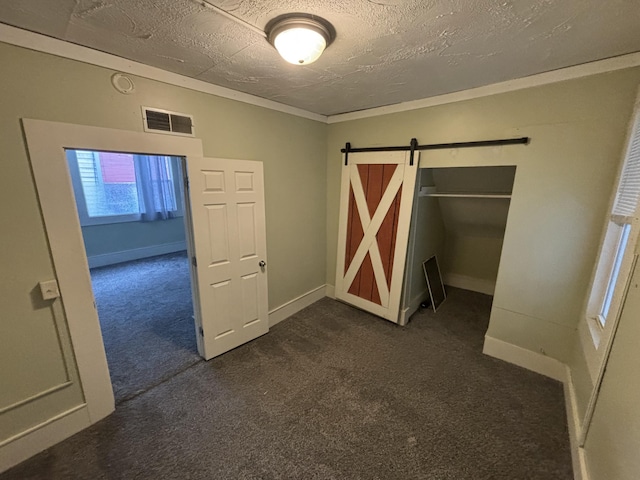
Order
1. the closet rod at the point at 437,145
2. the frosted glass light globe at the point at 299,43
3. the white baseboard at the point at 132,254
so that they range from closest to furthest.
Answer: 1. the frosted glass light globe at the point at 299,43
2. the closet rod at the point at 437,145
3. the white baseboard at the point at 132,254

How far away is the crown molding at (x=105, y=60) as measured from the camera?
55.6 inches

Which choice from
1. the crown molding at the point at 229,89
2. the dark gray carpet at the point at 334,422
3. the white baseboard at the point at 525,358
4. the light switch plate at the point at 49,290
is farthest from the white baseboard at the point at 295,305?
the crown molding at the point at 229,89

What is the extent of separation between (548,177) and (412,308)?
199cm

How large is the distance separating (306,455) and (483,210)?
344 cm

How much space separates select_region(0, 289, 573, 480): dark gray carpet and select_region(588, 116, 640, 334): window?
0.88m

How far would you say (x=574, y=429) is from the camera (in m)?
1.73

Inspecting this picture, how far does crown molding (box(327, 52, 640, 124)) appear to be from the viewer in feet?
5.74

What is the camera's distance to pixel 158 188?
5.85m

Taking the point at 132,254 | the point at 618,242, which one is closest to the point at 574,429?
the point at 618,242

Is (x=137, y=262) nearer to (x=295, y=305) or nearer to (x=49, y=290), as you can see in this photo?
(x=295, y=305)

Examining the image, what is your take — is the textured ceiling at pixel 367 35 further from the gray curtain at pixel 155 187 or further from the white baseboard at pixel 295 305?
the gray curtain at pixel 155 187

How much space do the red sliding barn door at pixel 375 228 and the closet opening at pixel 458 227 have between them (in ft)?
0.43

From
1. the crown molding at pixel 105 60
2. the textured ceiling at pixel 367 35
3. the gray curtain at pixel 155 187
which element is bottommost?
the gray curtain at pixel 155 187

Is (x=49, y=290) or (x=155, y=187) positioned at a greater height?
(x=155, y=187)
